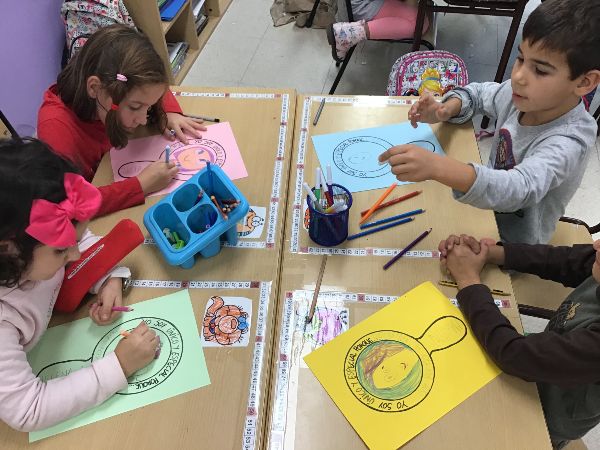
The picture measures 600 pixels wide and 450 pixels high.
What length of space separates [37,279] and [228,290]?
339 millimetres

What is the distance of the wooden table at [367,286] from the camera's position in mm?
805

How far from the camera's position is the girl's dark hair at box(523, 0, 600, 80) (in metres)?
1.01

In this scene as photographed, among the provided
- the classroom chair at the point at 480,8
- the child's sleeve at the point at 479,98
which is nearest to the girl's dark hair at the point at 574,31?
the child's sleeve at the point at 479,98

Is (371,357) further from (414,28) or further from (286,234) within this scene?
(414,28)

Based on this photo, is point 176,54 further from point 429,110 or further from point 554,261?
point 554,261

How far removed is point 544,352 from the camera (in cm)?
83

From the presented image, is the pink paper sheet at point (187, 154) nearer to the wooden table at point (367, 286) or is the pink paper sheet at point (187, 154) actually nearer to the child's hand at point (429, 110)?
the wooden table at point (367, 286)

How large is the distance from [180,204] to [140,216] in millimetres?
144

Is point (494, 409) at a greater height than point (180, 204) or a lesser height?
lesser

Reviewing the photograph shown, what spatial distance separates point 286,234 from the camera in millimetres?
1087

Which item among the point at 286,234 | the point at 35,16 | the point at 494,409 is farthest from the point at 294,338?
the point at 35,16

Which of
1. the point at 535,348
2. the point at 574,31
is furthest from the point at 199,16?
the point at 535,348

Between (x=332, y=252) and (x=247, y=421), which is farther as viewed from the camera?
(x=332, y=252)

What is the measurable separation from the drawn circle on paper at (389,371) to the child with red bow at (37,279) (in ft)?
1.20
